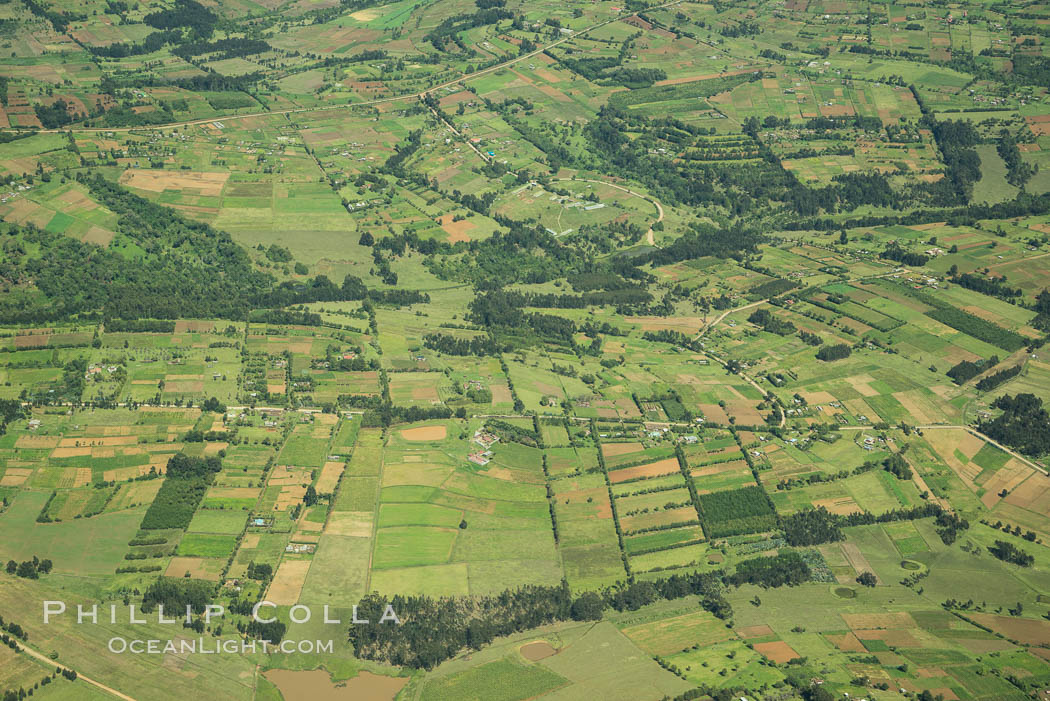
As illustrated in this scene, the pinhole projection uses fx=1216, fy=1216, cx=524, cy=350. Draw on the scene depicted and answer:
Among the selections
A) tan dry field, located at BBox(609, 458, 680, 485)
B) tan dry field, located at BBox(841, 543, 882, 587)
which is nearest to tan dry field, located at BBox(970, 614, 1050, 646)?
tan dry field, located at BBox(841, 543, 882, 587)

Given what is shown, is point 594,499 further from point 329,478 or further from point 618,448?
point 329,478

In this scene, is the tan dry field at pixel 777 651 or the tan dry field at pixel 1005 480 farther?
the tan dry field at pixel 1005 480

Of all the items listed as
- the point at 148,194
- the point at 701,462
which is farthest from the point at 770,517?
the point at 148,194

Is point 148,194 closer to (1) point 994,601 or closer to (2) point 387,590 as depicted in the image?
(2) point 387,590

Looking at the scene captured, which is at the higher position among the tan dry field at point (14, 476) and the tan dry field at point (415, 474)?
the tan dry field at point (415, 474)

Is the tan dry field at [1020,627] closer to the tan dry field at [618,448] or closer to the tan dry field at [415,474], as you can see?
the tan dry field at [618,448]

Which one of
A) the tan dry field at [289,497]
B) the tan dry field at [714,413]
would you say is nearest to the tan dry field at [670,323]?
the tan dry field at [714,413]

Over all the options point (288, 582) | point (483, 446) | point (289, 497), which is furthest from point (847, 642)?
point (289, 497)
